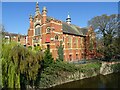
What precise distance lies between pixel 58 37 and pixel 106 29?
968 cm

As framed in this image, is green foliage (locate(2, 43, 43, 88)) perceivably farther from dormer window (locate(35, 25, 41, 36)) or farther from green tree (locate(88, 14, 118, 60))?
green tree (locate(88, 14, 118, 60))

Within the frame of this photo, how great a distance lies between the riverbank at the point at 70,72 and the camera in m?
21.4

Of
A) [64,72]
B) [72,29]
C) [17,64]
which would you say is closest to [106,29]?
[72,29]

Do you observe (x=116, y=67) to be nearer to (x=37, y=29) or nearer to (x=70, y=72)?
(x=70, y=72)

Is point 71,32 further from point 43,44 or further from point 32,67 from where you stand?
point 32,67

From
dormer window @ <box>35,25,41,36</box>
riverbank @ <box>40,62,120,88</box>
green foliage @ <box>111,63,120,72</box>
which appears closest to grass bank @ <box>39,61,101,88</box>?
riverbank @ <box>40,62,120,88</box>

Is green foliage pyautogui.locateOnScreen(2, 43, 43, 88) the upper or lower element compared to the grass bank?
upper

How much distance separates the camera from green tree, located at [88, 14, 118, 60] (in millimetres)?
33750

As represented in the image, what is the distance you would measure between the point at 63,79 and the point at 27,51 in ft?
27.3

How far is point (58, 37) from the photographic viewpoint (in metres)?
30.9

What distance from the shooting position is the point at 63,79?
76.6 feet

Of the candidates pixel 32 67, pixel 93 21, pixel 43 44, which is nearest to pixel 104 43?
pixel 93 21

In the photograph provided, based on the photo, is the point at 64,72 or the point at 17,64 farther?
the point at 64,72

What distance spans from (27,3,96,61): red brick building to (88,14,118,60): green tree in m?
2.46
